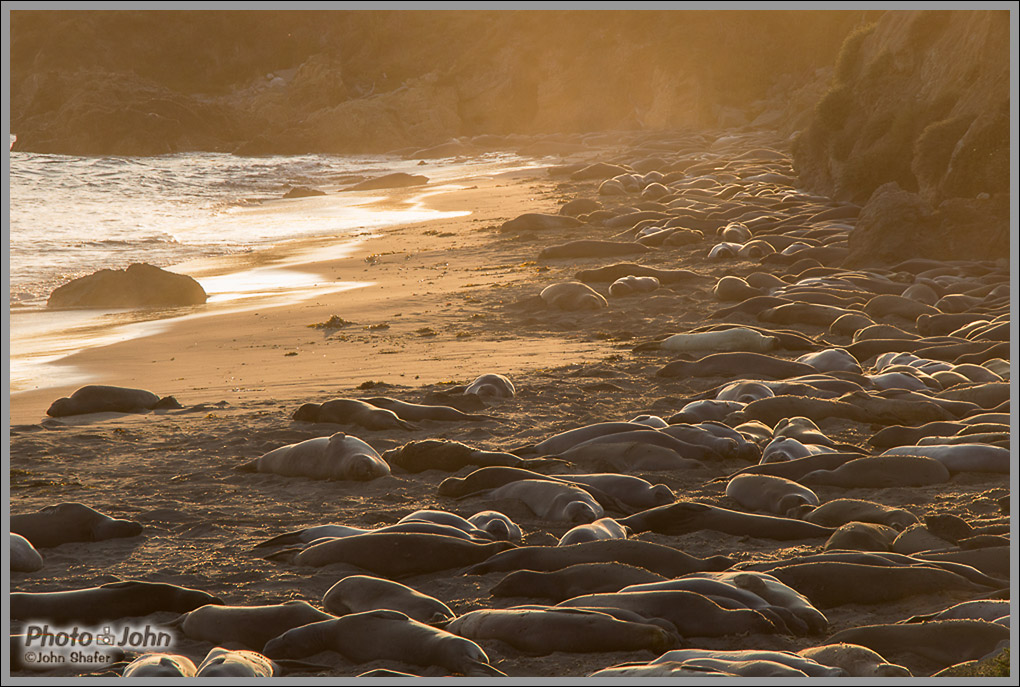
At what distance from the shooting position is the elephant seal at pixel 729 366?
828cm

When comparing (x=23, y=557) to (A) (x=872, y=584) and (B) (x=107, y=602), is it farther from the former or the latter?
(A) (x=872, y=584)

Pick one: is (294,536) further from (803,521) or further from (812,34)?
(812,34)

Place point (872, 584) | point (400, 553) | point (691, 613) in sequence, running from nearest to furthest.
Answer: point (691, 613) → point (872, 584) → point (400, 553)

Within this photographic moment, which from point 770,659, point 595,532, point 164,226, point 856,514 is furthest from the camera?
point 164,226

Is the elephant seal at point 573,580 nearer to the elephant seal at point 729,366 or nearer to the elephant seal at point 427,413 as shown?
the elephant seal at point 427,413

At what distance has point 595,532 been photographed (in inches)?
178

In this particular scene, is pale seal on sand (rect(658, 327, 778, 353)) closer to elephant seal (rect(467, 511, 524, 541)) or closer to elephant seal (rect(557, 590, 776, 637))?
elephant seal (rect(467, 511, 524, 541))

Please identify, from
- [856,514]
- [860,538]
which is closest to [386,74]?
[856,514]

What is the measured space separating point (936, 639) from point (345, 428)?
4.62m

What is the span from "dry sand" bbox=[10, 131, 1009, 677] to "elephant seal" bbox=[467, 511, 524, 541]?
0.24 metres

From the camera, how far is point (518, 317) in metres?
11.3

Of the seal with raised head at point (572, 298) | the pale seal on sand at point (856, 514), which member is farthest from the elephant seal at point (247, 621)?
the seal with raised head at point (572, 298)

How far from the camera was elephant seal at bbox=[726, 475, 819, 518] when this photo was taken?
5.04 meters

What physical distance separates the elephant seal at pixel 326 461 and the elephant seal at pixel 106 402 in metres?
2.21
